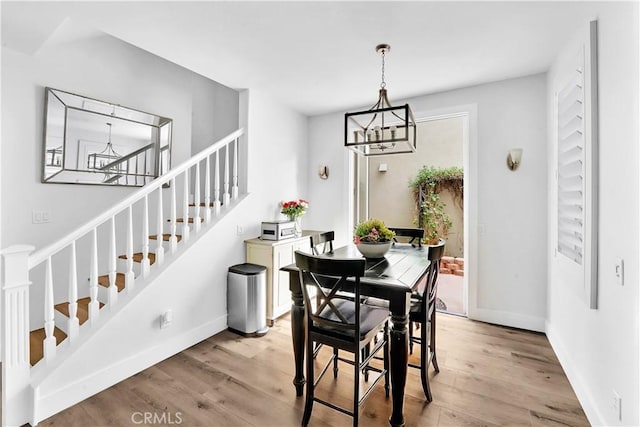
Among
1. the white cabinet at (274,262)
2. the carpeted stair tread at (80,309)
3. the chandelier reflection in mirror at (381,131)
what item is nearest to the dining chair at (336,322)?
the chandelier reflection in mirror at (381,131)

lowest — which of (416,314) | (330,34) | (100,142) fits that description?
(416,314)

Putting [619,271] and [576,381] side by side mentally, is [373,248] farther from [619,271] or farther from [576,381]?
[576,381]

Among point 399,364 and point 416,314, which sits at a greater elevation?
point 416,314

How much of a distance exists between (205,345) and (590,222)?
10.2 ft

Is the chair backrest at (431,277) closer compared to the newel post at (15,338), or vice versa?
the newel post at (15,338)

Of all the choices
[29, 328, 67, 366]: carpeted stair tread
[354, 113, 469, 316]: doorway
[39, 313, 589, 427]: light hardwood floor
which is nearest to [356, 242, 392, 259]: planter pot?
[39, 313, 589, 427]: light hardwood floor

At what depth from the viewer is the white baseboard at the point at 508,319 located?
311 centimetres

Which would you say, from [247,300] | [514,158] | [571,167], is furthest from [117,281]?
[514,158]

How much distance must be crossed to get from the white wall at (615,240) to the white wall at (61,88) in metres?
3.77

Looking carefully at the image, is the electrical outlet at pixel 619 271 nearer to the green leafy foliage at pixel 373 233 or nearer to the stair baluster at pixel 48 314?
the green leafy foliage at pixel 373 233

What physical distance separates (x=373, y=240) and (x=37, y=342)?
274 cm

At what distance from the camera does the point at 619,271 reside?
1546 millimetres

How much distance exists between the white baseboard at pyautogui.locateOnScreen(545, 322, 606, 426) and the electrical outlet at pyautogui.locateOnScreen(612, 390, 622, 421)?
20 centimetres

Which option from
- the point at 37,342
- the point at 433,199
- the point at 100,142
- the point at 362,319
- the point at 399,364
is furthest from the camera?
the point at 433,199
